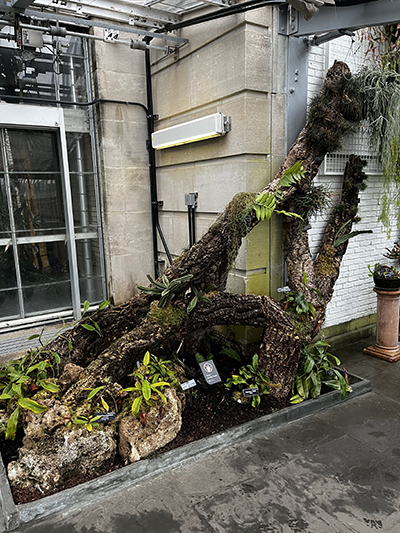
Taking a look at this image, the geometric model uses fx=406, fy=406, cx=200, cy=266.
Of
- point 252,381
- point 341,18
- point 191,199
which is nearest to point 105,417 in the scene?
point 252,381

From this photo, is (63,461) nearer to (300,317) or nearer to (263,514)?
(263,514)

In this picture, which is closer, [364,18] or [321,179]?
[364,18]

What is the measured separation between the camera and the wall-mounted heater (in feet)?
16.3

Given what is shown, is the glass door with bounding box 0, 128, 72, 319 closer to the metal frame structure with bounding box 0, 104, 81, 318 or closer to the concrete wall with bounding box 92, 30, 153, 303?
the metal frame structure with bounding box 0, 104, 81, 318

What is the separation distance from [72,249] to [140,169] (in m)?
1.72

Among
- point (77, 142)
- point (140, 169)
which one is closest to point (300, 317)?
point (140, 169)

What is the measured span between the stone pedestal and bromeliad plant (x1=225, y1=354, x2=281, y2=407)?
2336mm

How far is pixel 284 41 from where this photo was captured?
4.90 metres

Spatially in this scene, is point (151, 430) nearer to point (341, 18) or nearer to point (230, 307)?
point (230, 307)

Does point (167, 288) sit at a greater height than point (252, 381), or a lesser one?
greater

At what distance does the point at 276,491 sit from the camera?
3.28 meters

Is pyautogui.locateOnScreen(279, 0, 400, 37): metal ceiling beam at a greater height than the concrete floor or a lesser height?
greater

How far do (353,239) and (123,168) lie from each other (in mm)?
3755

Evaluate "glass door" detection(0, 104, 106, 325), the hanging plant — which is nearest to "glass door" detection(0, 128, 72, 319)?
"glass door" detection(0, 104, 106, 325)
